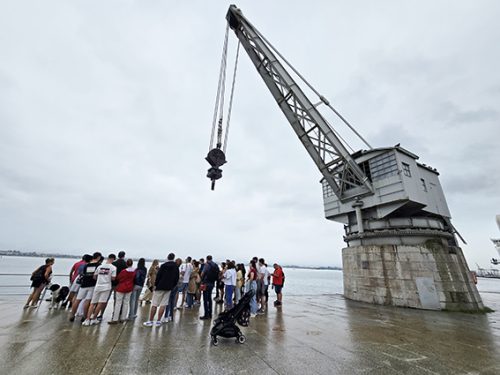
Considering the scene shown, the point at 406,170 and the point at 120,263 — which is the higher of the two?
the point at 406,170

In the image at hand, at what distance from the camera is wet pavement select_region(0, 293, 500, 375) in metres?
3.76

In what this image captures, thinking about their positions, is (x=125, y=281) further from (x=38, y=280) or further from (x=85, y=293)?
(x=38, y=280)

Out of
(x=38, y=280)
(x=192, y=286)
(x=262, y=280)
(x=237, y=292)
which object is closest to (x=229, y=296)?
(x=237, y=292)

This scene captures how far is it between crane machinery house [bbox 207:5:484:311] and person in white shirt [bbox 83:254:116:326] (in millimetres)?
7429

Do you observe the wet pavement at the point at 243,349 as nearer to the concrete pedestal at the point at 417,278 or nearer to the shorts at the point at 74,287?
the shorts at the point at 74,287

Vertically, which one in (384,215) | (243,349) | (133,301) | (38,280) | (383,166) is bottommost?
(243,349)

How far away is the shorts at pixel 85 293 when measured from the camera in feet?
21.2

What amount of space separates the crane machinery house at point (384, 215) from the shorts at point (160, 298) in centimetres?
748

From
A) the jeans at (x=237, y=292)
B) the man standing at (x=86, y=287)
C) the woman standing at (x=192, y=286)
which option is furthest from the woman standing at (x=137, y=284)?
the jeans at (x=237, y=292)

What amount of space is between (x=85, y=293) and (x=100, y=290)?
2.43 feet

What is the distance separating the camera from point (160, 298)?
253 inches

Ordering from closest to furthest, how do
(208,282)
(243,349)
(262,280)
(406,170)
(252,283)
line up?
(243,349), (208,282), (252,283), (262,280), (406,170)

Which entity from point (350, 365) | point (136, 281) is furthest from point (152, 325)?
point (350, 365)

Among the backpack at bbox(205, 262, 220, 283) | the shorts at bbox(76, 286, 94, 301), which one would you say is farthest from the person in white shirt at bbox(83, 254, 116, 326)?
the backpack at bbox(205, 262, 220, 283)
